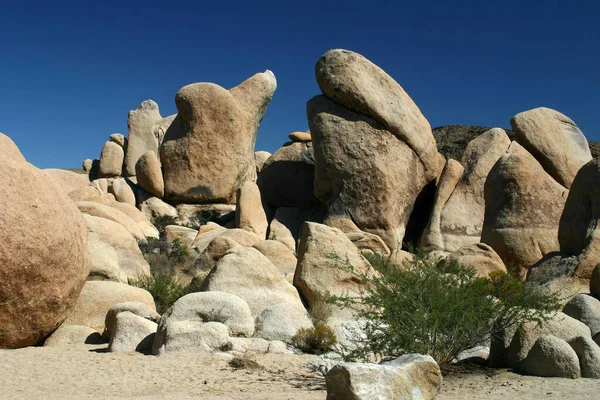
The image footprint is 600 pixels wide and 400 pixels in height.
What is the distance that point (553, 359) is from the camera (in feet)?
21.7

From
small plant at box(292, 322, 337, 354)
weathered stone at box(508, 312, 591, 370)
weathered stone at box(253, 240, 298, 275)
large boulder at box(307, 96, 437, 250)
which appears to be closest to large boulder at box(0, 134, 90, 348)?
small plant at box(292, 322, 337, 354)

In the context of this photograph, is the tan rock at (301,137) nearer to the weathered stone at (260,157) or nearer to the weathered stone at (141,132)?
the weathered stone at (260,157)

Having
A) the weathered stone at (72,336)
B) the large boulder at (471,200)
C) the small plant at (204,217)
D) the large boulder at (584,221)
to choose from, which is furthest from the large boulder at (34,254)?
the small plant at (204,217)

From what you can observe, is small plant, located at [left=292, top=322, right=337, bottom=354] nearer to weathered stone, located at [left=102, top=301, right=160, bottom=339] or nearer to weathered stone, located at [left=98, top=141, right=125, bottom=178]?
weathered stone, located at [left=102, top=301, right=160, bottom=339]

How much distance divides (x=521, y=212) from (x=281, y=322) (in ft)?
30.0

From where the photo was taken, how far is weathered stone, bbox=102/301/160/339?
8.41 metres

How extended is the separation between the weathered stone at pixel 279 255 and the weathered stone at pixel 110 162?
16.4 m

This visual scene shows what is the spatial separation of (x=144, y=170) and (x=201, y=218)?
245 cm

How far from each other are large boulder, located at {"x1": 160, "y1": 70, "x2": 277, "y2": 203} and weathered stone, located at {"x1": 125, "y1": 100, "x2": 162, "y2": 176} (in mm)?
5577

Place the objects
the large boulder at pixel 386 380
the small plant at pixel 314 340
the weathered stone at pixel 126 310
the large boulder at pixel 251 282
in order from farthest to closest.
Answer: the large boulder at pixel 251 282, the weathered stone at pixel 126 310, the small plant at pixel 314 340, the large boulder at pixel 386 380

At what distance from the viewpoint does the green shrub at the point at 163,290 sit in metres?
10.8

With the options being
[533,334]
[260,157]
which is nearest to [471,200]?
[260,157]

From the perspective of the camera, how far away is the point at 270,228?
20703mm

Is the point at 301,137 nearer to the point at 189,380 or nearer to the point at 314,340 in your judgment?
the point at 314,340
